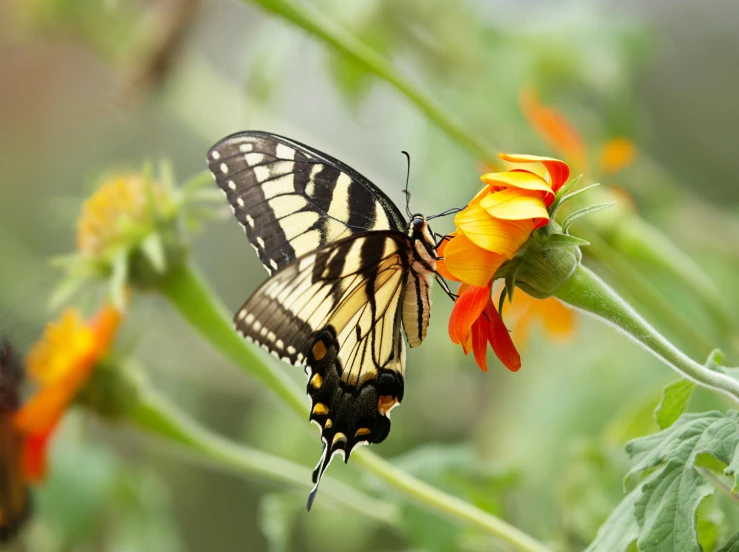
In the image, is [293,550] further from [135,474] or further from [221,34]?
[221,34]

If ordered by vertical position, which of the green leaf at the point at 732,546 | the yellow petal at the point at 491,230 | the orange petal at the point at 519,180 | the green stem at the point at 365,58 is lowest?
the green leaf at the point at 732,546

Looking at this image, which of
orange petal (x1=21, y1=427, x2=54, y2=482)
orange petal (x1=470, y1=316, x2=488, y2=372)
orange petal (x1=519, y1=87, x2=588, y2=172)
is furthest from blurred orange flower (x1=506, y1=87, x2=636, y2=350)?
orange petal (x1=21, y1=427, x2=54, y2=482)

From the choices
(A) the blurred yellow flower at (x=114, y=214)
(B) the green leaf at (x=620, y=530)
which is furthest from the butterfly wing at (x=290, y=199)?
(B) the green leaf at (x=620, y=530)

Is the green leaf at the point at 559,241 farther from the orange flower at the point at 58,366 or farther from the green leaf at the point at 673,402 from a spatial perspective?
the orange flower at the point at 58,366

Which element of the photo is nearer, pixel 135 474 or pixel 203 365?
pixel 135 474

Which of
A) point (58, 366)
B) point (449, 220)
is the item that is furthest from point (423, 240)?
point (449, 220)

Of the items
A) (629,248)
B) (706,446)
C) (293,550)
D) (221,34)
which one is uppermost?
(221,34)

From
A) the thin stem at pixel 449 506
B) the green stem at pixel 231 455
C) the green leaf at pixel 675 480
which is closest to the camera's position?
the green leaf at pixel 675 480

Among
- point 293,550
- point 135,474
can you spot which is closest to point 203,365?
point 293,550
